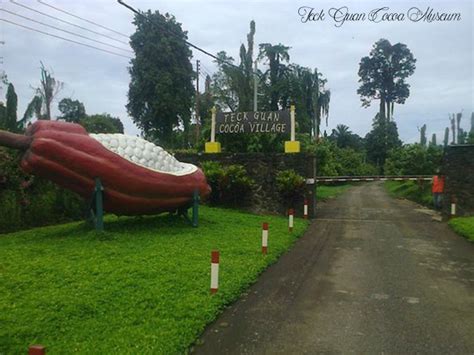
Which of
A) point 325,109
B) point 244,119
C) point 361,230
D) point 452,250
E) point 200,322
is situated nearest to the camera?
point 200,322

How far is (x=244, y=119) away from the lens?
1788 cm

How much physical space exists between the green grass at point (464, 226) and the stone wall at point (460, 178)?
53 centimetres

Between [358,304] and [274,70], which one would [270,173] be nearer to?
[358,304]

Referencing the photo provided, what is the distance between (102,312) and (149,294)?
0.81m

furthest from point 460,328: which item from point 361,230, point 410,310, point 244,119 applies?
point 244,119

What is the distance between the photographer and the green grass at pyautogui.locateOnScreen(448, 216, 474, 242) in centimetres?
1197

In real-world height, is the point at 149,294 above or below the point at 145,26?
below

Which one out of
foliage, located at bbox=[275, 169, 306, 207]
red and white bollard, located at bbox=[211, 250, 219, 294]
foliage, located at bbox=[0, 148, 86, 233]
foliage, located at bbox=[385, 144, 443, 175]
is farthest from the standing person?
red and white bollard, located at bbox=[211, 250, 219, 294]

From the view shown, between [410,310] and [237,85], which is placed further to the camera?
[237,85]

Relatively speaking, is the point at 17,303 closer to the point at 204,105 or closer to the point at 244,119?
the point at 244,119

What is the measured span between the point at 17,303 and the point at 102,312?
1.17m

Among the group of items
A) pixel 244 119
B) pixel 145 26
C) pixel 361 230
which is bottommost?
pixel 361 230

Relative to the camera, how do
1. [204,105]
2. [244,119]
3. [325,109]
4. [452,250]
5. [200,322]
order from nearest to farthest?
[200,322]
[452,250]
[244,119]
[204,105]
[325,109]

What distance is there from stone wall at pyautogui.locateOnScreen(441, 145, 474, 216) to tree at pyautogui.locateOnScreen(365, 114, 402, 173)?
35.7m
